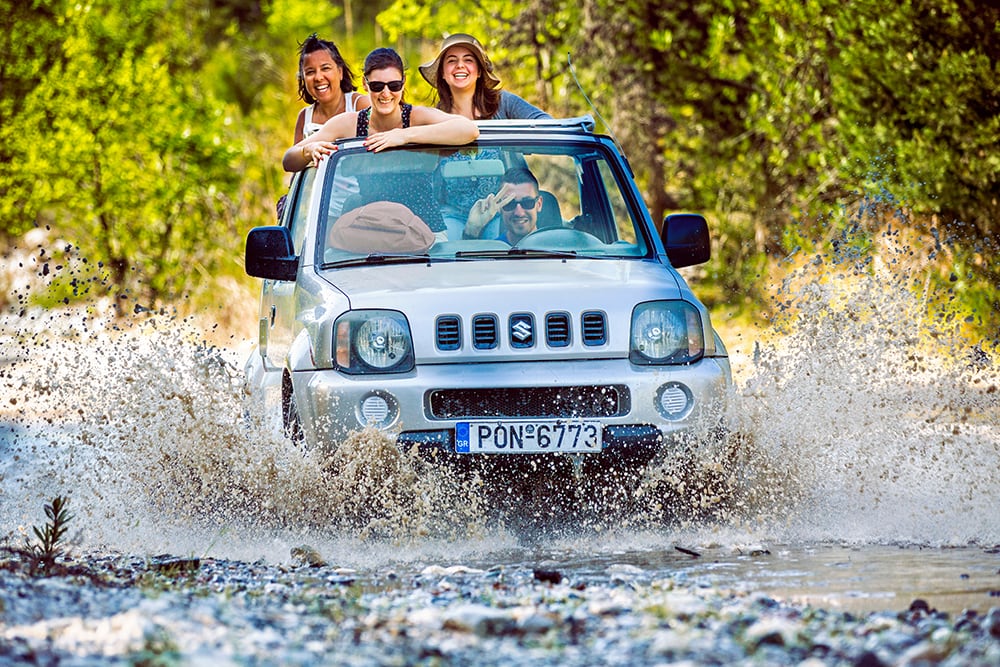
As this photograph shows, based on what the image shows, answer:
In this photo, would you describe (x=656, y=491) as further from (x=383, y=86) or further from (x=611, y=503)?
(x=383, y=86)

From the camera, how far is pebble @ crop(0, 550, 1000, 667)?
13.0 feet

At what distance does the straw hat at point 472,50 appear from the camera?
8.45 metres

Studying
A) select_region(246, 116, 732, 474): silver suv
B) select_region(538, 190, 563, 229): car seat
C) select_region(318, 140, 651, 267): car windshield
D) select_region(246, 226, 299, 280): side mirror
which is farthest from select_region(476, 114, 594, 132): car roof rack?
select_region(246, 226, 299, 280): side mirror

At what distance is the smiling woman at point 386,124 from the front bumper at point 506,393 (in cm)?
147

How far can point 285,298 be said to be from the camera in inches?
290

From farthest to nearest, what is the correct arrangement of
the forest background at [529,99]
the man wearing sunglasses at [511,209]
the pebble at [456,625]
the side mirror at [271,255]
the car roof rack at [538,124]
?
the forest background at [529,99]
the car roof rack at [538,124]
the man wearing sunglasses at [511,209]
the side mirror at [271,255]
the pebble at [456,625]

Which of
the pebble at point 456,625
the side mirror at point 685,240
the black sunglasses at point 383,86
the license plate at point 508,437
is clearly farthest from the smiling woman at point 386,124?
the pebble at point 456,625

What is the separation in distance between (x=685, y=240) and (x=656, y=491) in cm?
131

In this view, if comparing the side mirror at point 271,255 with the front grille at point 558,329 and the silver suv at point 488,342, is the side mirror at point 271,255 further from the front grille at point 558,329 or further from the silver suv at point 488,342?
the front grille at point 558,329

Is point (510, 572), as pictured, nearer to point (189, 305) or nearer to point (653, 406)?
point (653, 406)

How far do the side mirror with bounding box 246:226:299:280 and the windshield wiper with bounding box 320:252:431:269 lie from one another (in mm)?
239

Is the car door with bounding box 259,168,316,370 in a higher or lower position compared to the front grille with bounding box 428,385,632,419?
higher

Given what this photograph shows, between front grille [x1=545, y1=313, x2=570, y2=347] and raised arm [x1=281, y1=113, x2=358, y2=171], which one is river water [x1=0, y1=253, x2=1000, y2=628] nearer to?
front grille [x1=545, y1=313, x2=570, y2=347]

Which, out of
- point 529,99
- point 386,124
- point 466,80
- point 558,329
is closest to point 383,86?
point 386,124
